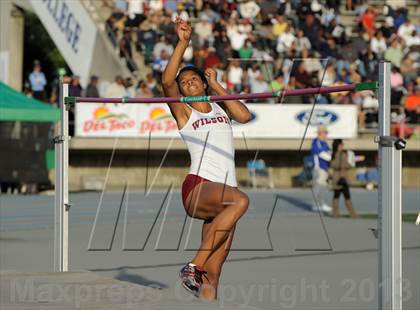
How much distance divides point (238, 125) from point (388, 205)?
20143mm

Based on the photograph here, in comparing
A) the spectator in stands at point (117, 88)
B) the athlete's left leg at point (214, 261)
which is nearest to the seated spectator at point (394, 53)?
the spectator in stands at point (117, 88)

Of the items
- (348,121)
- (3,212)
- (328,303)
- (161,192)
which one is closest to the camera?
(328,303)

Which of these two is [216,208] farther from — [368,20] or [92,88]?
[368,20]

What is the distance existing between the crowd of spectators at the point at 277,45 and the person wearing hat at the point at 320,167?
21.1 ft

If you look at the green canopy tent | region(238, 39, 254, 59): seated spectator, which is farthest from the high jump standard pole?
region(238, 39, 254, 59): seated spectator

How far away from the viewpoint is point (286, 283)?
39.5ft

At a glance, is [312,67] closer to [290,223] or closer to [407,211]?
[407,211]

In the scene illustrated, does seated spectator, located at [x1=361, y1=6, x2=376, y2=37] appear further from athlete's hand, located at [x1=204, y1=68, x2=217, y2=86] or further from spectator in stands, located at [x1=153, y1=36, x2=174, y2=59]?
athlete's hand, located at [x1=204, y1=68, x2=217, y2=86]

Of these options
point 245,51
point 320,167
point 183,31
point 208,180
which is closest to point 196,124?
point 208,180

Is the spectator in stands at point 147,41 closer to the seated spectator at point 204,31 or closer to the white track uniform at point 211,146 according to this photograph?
the seated spectator at point 204,31

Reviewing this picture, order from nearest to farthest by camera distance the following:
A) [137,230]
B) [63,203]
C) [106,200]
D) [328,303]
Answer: [328,303] → [63,203] → [137,230] → [106,200]

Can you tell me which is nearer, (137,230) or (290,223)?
(137,230)

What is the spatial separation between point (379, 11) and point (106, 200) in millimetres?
14739

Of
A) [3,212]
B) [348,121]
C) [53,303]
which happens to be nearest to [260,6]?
[348,121]
